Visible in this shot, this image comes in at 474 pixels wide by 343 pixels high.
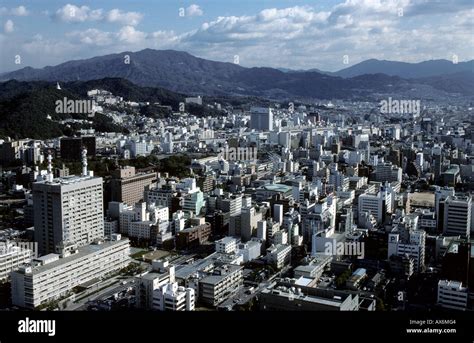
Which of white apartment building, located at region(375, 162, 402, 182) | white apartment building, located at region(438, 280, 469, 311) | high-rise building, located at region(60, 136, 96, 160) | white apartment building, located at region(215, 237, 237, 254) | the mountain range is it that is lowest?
white apartment building, located at region(438, 280, 469, 311)

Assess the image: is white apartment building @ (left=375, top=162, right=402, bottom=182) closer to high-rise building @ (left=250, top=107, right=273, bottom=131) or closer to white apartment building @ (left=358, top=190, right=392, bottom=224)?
white apartment building @ (left=358, top=190, right=392, bottom=224)

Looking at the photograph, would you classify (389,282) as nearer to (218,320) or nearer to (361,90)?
(218,320)

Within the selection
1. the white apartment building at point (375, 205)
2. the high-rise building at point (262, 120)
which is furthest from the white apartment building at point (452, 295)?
the high-rise building at point (262, 120)

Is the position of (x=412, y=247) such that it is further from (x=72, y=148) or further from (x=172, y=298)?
(x=72, y=148)

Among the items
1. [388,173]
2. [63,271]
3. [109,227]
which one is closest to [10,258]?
[63,271]

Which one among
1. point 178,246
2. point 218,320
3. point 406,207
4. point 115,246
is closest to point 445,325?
point 218,320

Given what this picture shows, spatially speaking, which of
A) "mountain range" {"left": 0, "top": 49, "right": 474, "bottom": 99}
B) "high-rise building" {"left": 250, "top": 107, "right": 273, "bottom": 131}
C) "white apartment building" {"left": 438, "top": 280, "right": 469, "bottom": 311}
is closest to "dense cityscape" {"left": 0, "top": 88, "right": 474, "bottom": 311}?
"white apartment building" {"left": 438, "top": 280, "right": 469, "bottom": 311}
